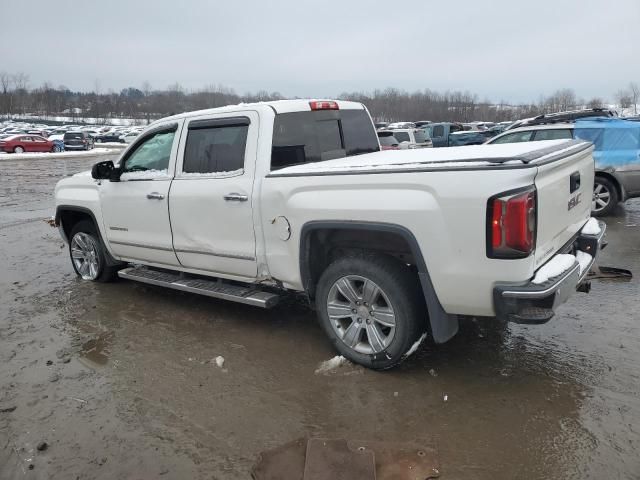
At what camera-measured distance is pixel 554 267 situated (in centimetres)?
338

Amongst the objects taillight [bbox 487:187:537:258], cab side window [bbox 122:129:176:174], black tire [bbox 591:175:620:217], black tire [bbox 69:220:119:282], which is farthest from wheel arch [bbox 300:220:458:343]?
black tire [bbox 591:175:620:217]

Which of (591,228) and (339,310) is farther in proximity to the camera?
(591,228)

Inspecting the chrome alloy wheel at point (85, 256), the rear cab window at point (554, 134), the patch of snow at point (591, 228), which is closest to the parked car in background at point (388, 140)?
the rear cab window at point (554, 134)

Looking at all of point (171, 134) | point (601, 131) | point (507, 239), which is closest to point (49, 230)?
point (171, 134)

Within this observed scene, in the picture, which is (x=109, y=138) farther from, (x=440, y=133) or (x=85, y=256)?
(x=85, y=256)

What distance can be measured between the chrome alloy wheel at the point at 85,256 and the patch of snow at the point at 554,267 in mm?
5004

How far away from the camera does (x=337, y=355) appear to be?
4.22 m

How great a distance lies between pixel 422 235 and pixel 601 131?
7359 mm

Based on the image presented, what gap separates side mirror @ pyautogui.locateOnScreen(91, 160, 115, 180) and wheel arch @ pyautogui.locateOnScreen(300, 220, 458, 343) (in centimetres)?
270

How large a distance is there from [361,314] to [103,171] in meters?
3.32

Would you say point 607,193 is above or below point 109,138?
below

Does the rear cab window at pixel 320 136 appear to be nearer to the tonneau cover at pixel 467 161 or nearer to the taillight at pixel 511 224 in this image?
the tonneau cover at pixel 467 161

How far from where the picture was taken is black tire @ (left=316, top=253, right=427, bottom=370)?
143 inches

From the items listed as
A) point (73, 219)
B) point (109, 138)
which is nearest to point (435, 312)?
point (73, 219)
